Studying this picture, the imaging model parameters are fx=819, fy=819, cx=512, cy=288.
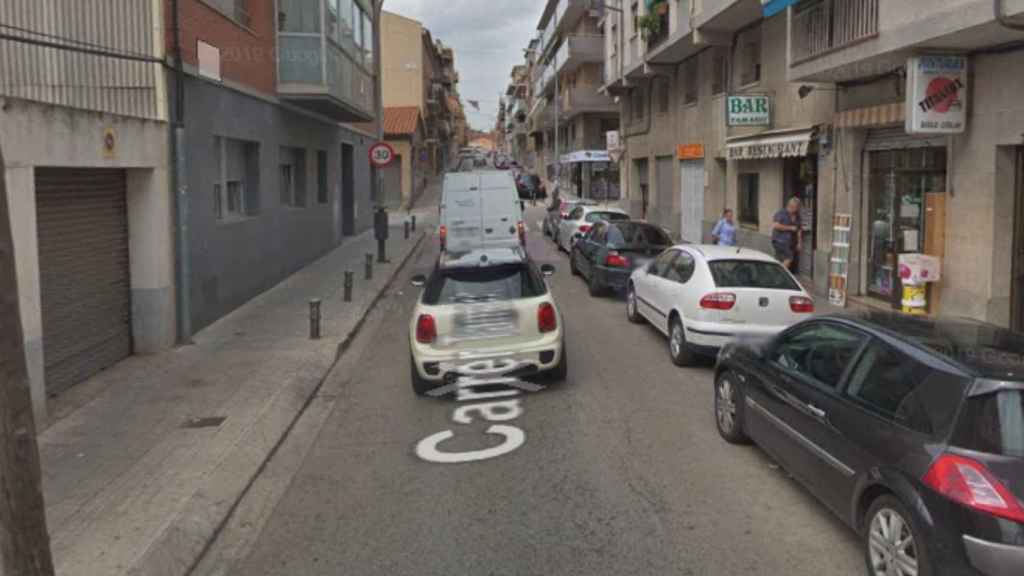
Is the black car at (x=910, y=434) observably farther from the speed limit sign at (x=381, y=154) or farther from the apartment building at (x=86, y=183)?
A: the speed limit sign at (x=381, y=154)

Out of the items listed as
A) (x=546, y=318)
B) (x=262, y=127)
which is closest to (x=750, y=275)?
(x=546, y=318)

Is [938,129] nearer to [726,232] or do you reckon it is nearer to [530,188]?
[726,232]

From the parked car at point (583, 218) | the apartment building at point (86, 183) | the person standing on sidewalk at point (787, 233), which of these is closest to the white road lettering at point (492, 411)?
the apartment building at point (86, 183)

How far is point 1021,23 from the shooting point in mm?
8852

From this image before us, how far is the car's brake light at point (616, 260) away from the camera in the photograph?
14.8 metres

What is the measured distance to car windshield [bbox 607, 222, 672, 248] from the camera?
49.8 feet

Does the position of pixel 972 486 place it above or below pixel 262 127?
below

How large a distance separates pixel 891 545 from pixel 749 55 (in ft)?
57.0

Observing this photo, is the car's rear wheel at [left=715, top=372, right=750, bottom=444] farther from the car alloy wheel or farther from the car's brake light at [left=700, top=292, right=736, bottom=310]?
the car's brake light at [left=700, top=292, right=736, bottom=310]

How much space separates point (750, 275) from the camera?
Answer: 32.3ft

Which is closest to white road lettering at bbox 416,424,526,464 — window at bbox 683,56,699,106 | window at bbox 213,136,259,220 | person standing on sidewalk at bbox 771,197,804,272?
window at bbox 213,136,259,220

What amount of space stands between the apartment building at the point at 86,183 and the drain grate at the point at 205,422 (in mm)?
1318

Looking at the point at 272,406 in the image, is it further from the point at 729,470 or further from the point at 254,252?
the point at 254,252

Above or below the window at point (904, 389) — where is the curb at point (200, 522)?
below
